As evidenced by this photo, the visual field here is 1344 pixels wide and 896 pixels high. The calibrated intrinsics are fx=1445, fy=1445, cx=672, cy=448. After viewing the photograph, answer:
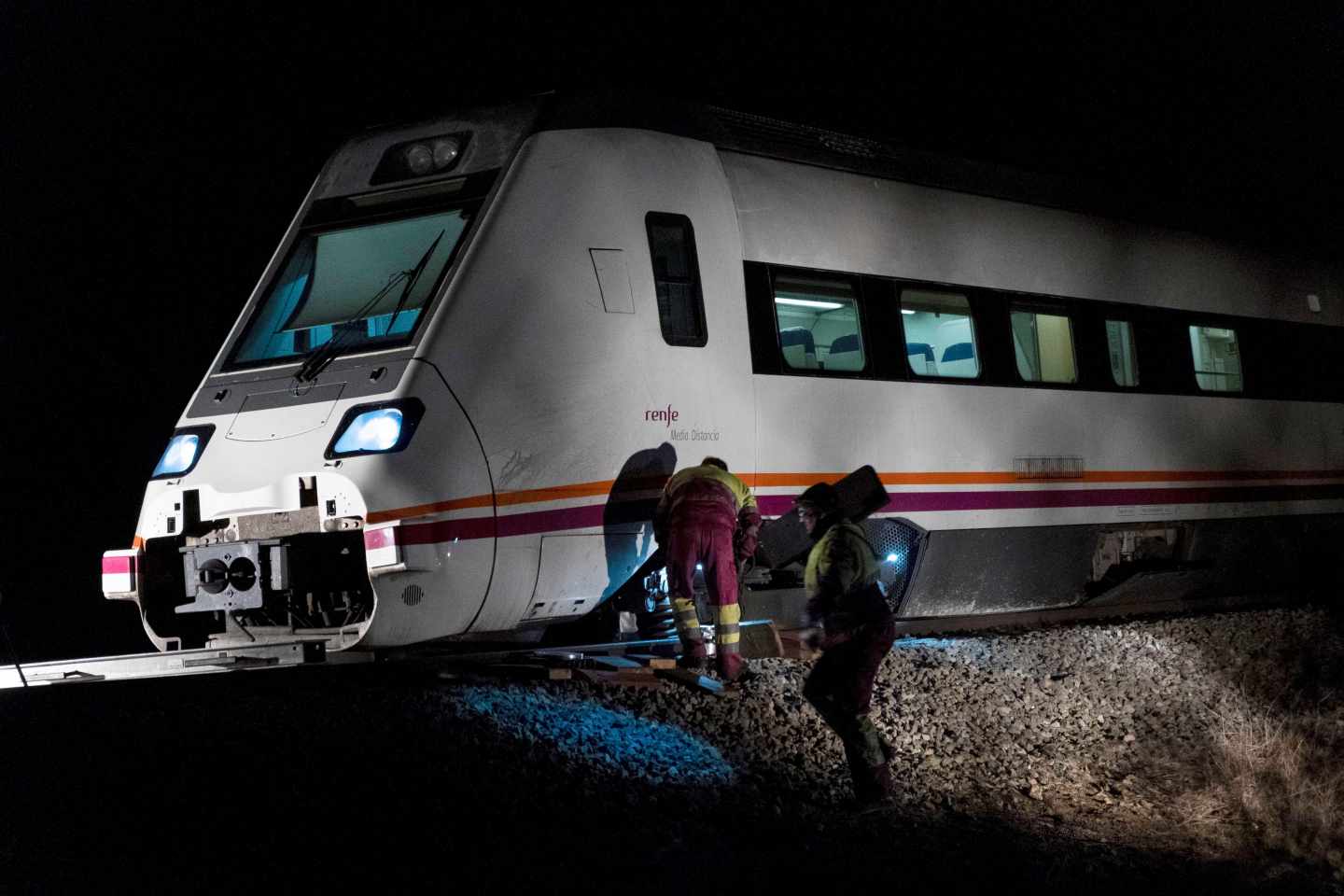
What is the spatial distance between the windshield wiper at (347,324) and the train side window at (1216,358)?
7488mm

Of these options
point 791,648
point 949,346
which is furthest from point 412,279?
point 949,346

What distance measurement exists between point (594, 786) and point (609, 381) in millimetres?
2613

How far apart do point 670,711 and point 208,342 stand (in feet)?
43.6

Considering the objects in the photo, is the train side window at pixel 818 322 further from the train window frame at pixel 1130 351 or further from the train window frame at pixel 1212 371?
the train window frame at pixel 1212 371

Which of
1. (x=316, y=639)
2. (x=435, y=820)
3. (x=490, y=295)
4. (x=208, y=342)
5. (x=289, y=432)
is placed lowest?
(x=435, y=820)

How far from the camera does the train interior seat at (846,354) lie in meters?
10.0

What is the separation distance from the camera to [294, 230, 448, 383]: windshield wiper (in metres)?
8.39

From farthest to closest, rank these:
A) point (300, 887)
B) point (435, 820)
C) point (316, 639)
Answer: point (316, 639) → point (435, 820) → point (300, 887)

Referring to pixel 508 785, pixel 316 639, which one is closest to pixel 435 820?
pixel 508 785

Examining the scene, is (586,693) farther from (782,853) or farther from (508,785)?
(782,853)

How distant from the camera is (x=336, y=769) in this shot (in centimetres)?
676

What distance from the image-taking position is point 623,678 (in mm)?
8445

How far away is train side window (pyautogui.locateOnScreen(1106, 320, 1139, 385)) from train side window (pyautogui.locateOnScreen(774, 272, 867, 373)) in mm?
2980

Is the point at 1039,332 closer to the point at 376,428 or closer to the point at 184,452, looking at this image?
the point at 376,428
